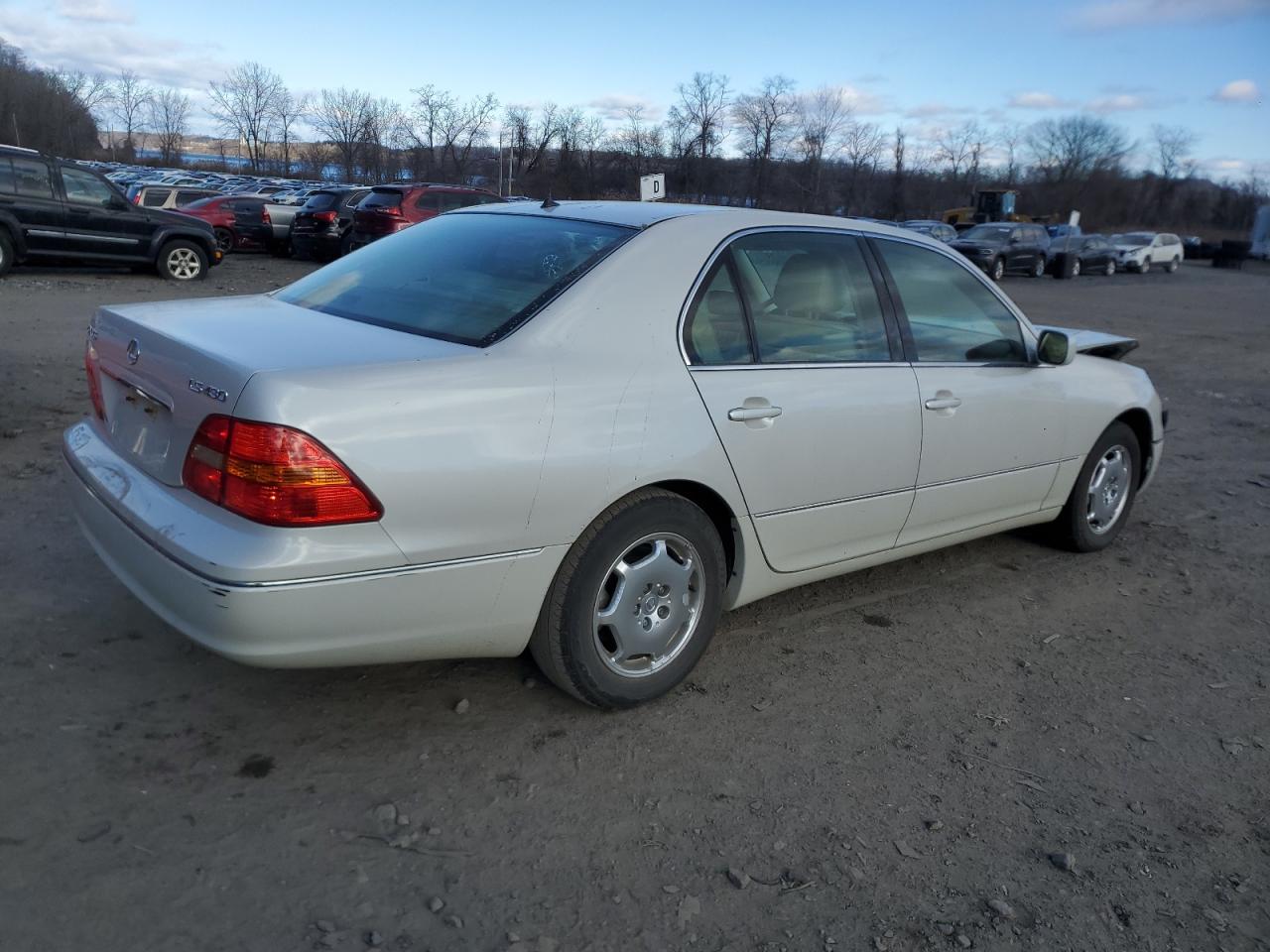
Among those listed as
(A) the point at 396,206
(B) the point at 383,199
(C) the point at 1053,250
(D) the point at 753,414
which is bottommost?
(D) the point at 753,414

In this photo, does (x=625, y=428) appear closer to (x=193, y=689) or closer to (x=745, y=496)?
(x=745, y=496)

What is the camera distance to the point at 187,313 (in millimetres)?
3334

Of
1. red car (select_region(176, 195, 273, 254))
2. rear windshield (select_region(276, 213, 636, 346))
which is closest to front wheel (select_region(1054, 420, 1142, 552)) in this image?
rear windshield (select_region(276, 213, 636, 346))

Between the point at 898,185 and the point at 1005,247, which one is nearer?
the point at 1005,247

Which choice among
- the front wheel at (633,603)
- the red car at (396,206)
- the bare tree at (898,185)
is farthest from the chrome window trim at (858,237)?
the bare tree at (898,185)

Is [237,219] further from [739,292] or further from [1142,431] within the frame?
[739,292]

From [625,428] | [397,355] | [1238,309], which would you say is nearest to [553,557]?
→ [625,428]

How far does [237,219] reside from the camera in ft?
72.6

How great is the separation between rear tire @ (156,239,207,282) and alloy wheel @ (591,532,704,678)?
14525 millimetres

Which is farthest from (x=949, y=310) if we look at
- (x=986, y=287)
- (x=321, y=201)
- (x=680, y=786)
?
(x=321, y=201)

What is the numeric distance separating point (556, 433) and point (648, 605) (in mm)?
728

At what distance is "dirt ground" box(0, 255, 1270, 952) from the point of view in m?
2.47

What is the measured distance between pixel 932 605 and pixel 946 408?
3.07 ft

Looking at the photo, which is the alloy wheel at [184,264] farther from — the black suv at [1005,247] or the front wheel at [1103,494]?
the black suv at [1005,247]
